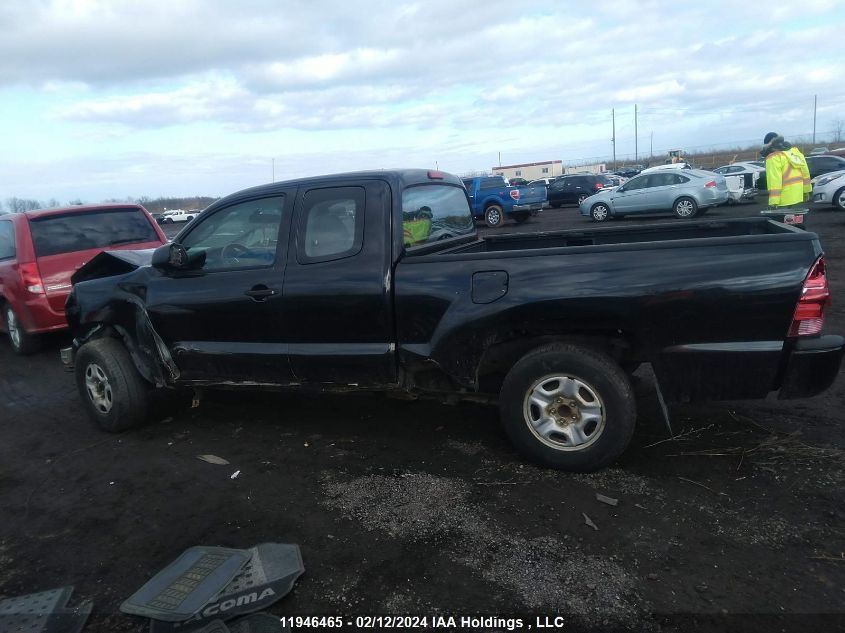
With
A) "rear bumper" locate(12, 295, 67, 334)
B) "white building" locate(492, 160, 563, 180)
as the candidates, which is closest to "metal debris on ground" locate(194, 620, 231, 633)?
"rear bumper" locate(12, 295, 67, 334)

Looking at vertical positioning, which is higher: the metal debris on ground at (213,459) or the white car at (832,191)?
the white car at (832,191)

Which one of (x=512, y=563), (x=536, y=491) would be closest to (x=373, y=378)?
(x=536, y=491)

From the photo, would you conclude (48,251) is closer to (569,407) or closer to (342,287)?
(342,287)

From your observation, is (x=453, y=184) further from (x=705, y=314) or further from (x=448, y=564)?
(x=448, y=564)

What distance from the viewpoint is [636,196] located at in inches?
832

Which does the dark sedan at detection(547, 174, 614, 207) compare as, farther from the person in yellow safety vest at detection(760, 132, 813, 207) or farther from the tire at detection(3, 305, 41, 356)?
the tire at detection(3, 305, 41, 356)

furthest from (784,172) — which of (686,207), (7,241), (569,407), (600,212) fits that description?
(600,212)

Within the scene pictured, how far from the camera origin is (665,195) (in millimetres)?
20422

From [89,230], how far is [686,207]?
17.7 meters

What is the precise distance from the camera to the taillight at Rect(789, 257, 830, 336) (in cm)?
318

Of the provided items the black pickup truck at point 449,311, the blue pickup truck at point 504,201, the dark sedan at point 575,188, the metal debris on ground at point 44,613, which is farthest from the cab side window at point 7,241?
the dark sedan at point 575,188

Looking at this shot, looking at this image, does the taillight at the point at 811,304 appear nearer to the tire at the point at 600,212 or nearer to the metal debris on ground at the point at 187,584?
the metal debris on ground at the point at 187,584

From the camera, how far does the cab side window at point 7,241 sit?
7402 millimetres

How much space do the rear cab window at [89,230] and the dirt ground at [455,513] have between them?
308cm
